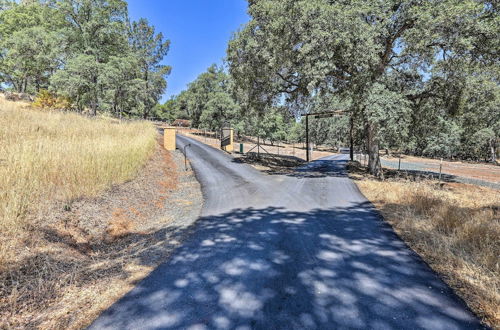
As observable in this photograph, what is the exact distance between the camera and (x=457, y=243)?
14.3ft

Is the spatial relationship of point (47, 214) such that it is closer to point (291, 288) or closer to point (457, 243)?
point (291, 288)

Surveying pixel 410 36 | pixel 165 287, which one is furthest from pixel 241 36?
pixel 165 287

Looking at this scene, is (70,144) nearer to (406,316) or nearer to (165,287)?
(165,287)

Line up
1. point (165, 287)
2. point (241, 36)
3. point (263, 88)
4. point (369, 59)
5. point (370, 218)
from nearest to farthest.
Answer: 1. point (165, 287)
2. point (370, 218)
3. point (369, 59)
4. point (241, 36)
5. point (263, 88)

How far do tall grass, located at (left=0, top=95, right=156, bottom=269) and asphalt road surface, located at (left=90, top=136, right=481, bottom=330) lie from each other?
2.18 meters

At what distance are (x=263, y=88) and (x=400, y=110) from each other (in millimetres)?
8196

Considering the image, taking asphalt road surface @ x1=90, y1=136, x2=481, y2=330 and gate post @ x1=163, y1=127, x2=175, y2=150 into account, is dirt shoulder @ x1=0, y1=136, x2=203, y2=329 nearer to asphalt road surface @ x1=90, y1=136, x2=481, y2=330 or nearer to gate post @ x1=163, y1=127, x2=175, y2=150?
asphalt road surface @ x1=90, y1=136, x2=481, y2=330

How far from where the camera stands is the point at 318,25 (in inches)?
429

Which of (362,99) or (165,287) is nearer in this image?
(165,287)

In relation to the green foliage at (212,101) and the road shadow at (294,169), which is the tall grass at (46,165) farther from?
the green foliage at (212,101)

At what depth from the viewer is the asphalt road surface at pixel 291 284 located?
8.32ft

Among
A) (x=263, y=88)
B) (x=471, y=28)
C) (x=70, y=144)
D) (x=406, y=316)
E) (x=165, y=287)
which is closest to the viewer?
(x=406, y=316)

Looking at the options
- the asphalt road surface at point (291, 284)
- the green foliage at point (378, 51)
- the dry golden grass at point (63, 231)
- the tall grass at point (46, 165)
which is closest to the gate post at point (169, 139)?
the green foliage at point (378, 51)

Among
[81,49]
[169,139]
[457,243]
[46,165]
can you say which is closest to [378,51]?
[457,243]
